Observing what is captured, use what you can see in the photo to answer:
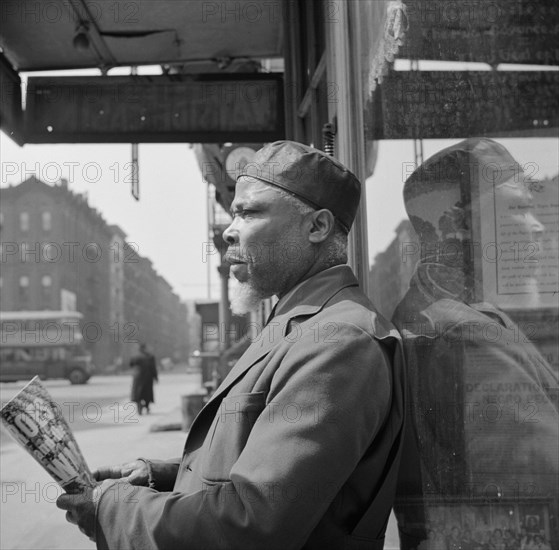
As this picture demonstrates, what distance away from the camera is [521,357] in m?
2.03

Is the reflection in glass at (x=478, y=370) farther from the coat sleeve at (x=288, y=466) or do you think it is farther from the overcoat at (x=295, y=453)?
the coat sleeve at (x=288, y=466)

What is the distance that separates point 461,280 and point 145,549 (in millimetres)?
1212

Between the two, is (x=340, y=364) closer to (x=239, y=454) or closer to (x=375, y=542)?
(x=239, y=454)

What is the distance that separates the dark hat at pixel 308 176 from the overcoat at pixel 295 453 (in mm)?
289

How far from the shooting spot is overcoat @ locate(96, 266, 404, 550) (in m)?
1.54

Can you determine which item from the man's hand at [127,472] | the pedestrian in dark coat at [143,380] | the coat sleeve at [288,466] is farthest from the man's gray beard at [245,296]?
the pedestrian in dark coat at [143,380]

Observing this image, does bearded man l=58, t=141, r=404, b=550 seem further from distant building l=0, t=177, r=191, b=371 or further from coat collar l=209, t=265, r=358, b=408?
distant building l=0, t=177, r=191, b=371

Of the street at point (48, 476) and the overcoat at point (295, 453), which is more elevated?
the overcoat at point (295, 453)

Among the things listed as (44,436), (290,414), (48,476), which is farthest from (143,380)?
(290,414)

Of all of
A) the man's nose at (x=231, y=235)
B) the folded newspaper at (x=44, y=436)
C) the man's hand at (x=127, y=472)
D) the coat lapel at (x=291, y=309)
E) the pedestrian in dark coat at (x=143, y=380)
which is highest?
the man's nose at (x=231, y=235)

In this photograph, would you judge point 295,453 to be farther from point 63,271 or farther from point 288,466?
point 63,271

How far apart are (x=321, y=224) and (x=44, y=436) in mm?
951

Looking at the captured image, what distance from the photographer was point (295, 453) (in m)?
1.54

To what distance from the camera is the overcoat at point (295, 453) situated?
1.54m
